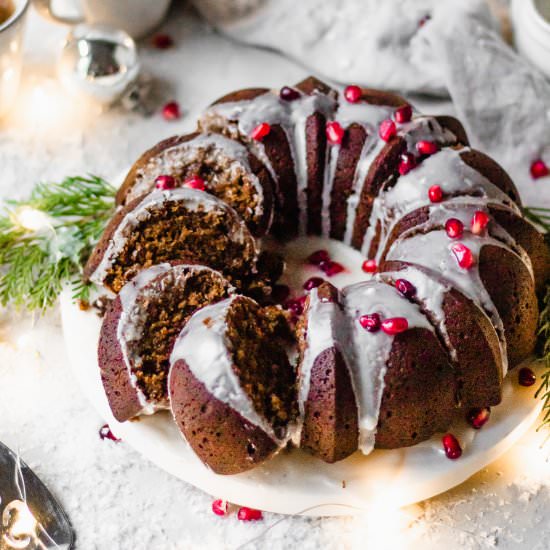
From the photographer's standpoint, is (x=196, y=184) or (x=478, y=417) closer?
(x=478, y=417)

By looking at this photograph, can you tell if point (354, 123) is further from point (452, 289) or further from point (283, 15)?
point (283, 15)

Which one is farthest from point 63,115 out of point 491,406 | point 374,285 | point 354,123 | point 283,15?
point 491,406

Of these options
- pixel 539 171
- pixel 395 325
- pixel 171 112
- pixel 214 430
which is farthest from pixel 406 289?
pixel 171 112

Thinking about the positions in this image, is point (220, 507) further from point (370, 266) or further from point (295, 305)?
point (370, 266)

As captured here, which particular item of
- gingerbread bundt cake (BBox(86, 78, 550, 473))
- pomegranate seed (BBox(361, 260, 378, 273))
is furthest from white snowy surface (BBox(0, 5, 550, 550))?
pomegranate seed (BBox(361, 260, 378, 273))

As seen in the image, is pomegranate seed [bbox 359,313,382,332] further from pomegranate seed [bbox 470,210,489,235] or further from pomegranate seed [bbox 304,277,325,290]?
pomegranate seed [bbox 304,277,325,290]

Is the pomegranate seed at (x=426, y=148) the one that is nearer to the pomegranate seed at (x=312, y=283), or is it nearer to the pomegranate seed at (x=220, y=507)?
the pomegranate seed at (x=312, y=283)
